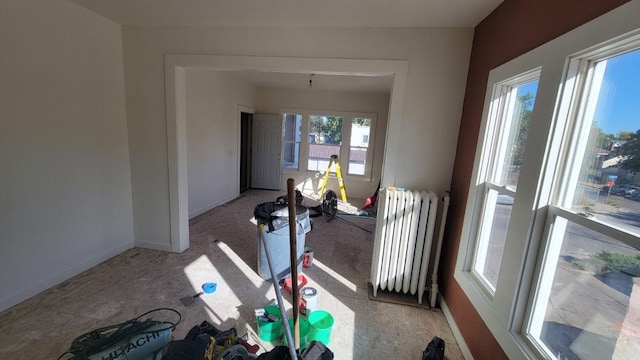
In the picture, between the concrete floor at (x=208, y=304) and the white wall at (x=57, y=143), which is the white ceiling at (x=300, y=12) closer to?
the white wall at (x=57, y=143)

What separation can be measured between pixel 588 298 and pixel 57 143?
3.70m

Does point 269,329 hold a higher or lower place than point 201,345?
lower

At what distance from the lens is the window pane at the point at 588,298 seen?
0.91 meters

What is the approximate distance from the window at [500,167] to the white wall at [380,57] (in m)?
0.50

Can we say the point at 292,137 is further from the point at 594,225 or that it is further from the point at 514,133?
the point at 594,225

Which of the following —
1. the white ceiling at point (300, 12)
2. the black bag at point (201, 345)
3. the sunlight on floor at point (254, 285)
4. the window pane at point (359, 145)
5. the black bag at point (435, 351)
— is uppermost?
the white ceiling at point (300, 12)

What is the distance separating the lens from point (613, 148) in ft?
3.32

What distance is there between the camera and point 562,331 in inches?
46.4

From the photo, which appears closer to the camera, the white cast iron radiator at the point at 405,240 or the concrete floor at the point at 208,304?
the concrete floor at the point at 208,304

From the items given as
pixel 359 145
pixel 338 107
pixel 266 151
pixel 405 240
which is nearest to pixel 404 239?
pixel 405 240

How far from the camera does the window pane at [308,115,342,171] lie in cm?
645

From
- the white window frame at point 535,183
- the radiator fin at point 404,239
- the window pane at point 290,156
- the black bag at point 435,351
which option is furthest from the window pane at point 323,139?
the black bag at point 435,351

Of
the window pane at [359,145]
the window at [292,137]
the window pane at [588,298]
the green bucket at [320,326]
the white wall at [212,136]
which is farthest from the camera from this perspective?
the window at [292,137]

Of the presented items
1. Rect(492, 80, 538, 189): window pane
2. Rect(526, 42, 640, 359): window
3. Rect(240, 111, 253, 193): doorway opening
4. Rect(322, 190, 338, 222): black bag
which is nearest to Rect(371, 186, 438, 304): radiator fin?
Rect(492, 80, 538, 189): window pane
